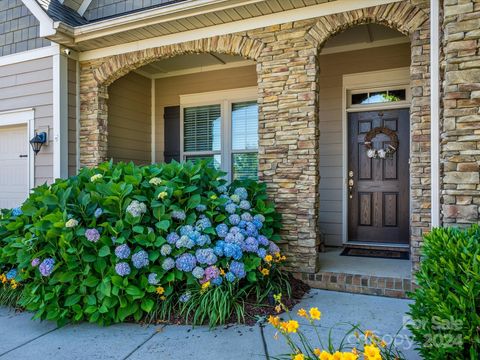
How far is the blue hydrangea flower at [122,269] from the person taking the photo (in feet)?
8.98

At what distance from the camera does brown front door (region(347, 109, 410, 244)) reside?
15.7ft

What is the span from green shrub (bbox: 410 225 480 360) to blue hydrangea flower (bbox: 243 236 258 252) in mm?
1586

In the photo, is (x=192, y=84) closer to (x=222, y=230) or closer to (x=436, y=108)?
(x=222, y=230)

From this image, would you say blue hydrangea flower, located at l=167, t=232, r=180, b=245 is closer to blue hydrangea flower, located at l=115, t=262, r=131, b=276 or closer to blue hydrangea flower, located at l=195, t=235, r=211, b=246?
blue hydrangea flower, located at l=195, t=235, r=211, b=246

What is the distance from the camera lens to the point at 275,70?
3.90 m

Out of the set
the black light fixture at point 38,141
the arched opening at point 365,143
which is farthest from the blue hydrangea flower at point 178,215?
the black light fixture at point 38,141

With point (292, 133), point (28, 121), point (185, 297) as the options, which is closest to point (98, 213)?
point (185, 297)

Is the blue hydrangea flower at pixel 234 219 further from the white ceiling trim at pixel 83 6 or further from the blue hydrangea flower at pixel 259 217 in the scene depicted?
the white ceiling trim at pixel 83 6

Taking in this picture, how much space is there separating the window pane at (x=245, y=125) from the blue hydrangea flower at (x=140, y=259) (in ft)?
10.3

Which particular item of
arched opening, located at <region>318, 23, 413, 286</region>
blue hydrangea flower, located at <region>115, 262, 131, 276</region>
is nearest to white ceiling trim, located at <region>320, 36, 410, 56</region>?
arched opening, located at <region>318, 23, 413, 286</region>

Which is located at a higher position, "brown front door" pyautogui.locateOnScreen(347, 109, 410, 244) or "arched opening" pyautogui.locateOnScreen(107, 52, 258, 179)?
"arched opening" pyautogui.locateOnScreen(107, 52, 258, 179)

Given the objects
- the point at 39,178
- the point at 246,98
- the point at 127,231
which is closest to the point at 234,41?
the point at 246,98

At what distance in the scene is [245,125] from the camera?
5.71 meters

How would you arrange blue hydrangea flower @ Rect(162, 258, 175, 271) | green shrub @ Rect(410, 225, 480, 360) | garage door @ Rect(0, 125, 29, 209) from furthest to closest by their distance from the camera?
garage door @ Rect(0, 125, 29, 209), blue hydrangea flower @ Rect(162, 258, 175, 271), green shrub @ Rect(410, 225, 480, 360)
